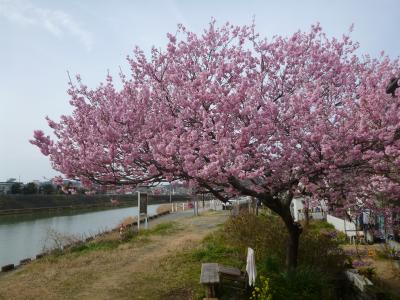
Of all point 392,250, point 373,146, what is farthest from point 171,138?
point 392,250

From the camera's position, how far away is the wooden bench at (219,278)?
7.17 m

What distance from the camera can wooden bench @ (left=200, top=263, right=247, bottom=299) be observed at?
7171 millimetres

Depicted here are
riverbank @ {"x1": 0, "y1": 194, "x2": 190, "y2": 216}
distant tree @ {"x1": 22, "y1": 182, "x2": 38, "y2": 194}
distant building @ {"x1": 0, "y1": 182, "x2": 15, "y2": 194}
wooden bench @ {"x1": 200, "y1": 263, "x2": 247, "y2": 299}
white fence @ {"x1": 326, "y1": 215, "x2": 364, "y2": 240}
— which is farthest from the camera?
distant building @ {"x1": 0, "y1": 182, "x2": 15, "y2": 194}

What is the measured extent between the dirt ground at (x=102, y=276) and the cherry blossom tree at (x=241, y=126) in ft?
10.5

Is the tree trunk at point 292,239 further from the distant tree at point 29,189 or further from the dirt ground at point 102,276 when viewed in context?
the distant tree at point 29,189

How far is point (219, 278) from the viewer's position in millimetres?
7508

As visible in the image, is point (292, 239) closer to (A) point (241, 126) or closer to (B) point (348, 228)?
(A) point (241, 126)

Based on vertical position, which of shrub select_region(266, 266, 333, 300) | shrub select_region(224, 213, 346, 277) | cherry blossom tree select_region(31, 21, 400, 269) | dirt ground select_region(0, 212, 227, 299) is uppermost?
cherry blossom tree select_region(31, 21, 400, 269)

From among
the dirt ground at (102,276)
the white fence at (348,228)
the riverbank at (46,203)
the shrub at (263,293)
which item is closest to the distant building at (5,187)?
the riverbank at (46,203)

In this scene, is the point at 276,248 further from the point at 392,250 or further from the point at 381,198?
the point at 392,250

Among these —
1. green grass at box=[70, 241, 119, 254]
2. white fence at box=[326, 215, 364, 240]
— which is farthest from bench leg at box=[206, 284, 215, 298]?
green grass at box=[70, 241, 119, 254]

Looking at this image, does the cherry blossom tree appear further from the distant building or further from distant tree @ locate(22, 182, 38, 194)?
the distant building

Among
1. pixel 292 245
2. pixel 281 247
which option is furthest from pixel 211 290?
pixel 281 247

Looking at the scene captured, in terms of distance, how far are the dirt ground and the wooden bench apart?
932mm
